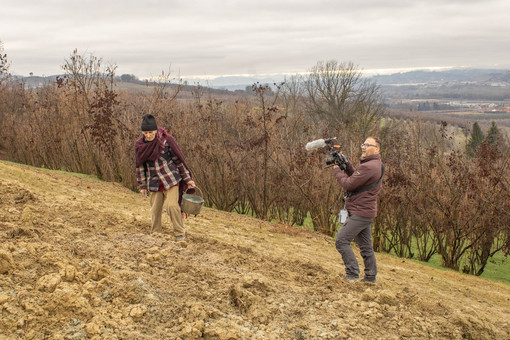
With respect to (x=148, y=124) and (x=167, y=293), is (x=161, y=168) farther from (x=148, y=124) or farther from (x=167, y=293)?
(x=167, y=293)

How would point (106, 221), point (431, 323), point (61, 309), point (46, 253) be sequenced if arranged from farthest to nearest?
point (106, 221), point (431, 323), point (46, 253), point (61, 309)

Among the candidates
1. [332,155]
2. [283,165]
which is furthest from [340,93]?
[332,155]

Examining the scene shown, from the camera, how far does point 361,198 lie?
5176 mm

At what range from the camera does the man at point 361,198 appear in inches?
199

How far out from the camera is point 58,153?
20.9m

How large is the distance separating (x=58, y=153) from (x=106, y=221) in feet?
53.7

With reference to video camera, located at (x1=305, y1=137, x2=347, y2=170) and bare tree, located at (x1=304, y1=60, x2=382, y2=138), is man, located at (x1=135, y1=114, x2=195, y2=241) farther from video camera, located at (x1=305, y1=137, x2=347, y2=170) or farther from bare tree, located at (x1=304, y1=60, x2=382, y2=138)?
bare tree, located at (x1=304, y1=60, x2=382, y2=138)

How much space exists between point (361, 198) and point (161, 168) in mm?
→ 2766

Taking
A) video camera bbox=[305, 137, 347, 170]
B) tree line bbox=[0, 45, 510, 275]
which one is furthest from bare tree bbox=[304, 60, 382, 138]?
video camera bbox=[305, 137, 347, 170]

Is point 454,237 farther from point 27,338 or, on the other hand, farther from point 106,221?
point 27,338

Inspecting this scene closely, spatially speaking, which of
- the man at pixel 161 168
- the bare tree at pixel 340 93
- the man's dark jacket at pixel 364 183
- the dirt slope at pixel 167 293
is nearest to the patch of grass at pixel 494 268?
the dirt slope at pixel 167 293

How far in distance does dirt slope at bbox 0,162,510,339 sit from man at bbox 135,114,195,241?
2.04 ft

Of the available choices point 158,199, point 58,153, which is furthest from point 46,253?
point 58,153

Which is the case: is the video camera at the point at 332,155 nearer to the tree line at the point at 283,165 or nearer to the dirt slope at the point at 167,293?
the dirt slope at the point at 167,293
